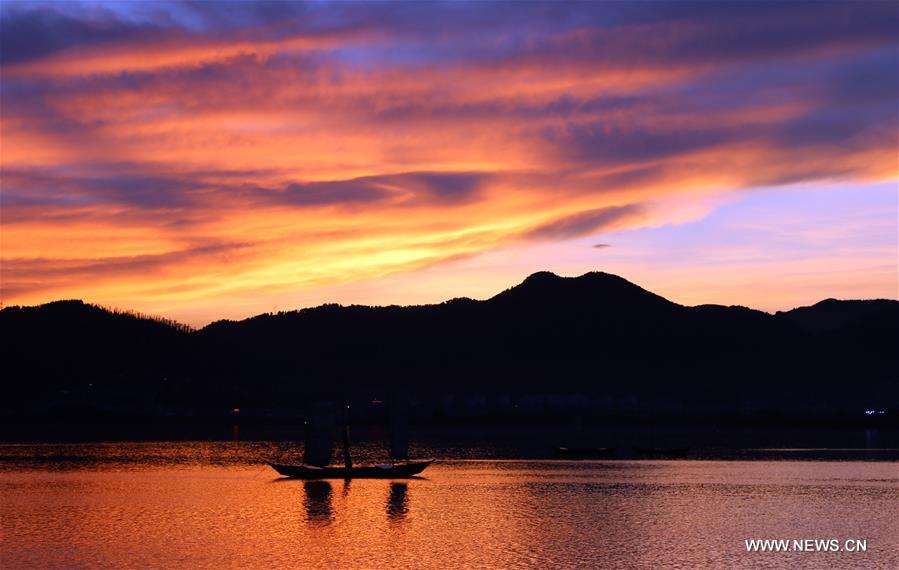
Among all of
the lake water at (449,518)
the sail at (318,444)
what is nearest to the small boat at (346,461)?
the sail at (318,444)

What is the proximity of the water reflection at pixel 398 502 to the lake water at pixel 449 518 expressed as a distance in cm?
24

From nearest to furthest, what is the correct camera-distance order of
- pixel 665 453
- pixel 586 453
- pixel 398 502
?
pixel 398 502 → pixel 586 453 → pixel 665 453

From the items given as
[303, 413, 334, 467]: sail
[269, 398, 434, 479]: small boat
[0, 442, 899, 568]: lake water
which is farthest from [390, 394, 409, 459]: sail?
[303, 413, 334, 467]: sail

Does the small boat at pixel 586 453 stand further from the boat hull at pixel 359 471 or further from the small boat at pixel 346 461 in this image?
the small boat at pixel 346 461

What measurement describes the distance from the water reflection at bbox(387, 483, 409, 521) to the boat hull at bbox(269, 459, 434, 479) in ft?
6.29

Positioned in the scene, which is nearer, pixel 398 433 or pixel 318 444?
pixel 398 433

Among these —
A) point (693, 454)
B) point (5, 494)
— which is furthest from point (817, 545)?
point (693, 454)

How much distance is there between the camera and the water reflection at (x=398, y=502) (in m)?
89.9

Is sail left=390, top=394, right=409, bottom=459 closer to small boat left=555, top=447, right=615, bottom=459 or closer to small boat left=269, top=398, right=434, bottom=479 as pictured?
small boat left=269, top=398, right=434, bottom=479

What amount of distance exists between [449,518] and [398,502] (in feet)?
46.6

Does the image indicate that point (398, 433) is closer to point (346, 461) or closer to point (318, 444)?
point (346, 461)

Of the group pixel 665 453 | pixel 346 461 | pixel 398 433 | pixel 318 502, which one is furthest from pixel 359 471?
pixel 665 453

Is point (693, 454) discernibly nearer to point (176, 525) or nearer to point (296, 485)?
point (296, 485)

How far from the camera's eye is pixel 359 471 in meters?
123
